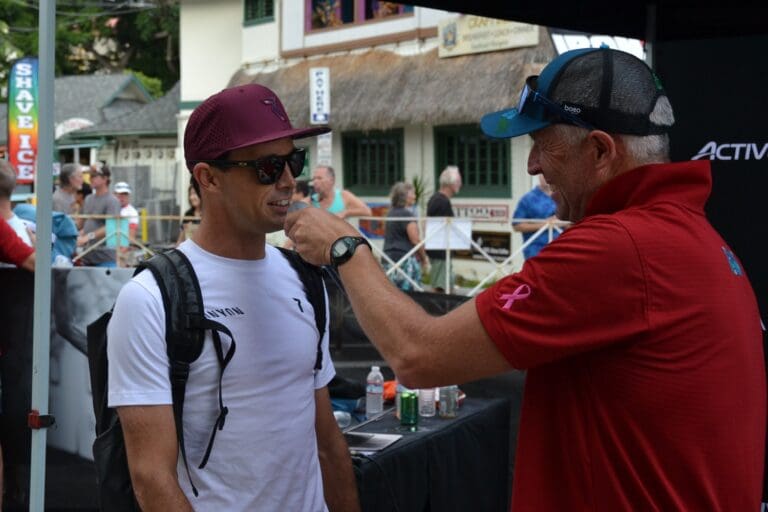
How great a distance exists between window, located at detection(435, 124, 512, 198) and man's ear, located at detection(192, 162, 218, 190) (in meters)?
16.6

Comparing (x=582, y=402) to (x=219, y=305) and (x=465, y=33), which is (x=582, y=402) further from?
(x=465, y=33)

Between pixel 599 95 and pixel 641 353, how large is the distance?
57cm

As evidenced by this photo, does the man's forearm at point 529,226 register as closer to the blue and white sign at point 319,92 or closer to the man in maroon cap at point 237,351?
the blue and white sign at point 319,92

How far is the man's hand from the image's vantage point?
93.0 inches

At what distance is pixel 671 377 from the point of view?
78.7 inches

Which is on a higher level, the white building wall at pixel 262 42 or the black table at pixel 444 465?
the white building wall at pixel 262 42

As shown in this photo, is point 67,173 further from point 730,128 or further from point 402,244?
point 730,128

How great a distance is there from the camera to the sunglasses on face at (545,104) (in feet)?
7.16

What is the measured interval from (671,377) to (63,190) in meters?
10.3

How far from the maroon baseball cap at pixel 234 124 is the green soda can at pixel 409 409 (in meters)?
2.34

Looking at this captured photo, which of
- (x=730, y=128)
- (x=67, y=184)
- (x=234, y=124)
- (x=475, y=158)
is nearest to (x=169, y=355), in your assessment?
(x=234, y=124)

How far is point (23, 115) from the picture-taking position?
18.2 m

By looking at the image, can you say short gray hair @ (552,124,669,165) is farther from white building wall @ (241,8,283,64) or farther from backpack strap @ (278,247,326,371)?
white building wall @ (241,8,283,64)

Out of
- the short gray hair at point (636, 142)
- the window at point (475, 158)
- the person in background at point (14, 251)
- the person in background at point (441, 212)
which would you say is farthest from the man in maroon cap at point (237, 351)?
the window at point (475, 158)
